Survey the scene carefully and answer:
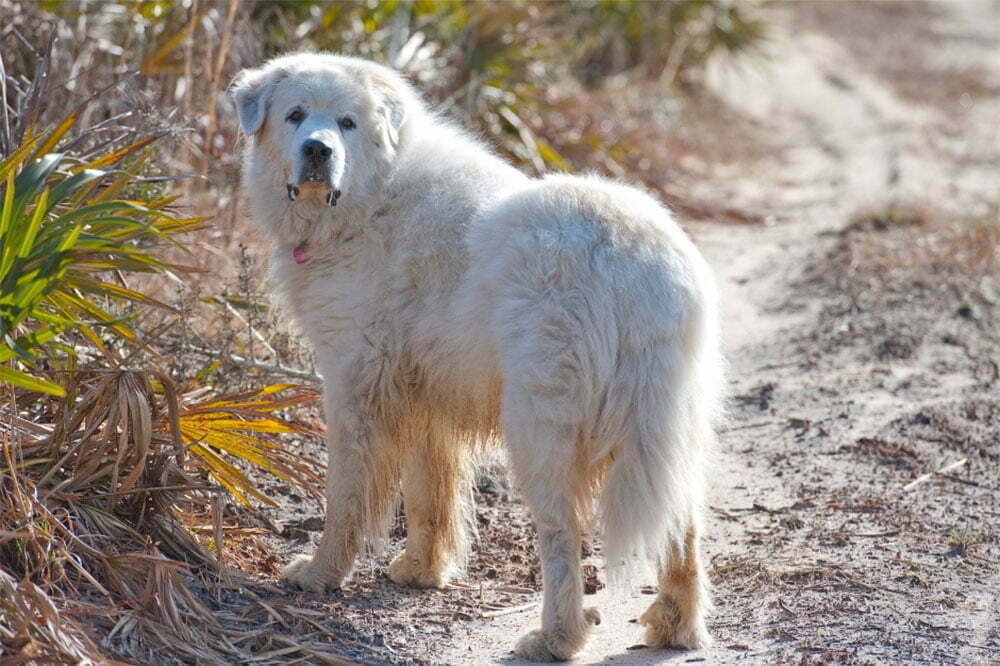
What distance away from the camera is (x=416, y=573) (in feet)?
17.0

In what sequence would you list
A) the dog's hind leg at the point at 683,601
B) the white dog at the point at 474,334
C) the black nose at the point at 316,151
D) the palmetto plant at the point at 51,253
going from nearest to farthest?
the palmetto plant at the point at 51,253 < the white dog at the point at 474,334 < the dog's hind leg at the point at 683,601 < the black nose at the point at 316,151

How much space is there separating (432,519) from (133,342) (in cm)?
155

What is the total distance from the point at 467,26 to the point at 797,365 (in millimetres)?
4572

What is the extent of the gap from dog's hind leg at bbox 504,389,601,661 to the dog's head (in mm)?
1285

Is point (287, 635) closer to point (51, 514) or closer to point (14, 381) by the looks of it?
point (51, 514)

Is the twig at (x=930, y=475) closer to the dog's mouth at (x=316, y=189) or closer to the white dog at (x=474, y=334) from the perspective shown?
the white dog at (x=474, y=334)

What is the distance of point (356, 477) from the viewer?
486cm

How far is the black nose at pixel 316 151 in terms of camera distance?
15.6 ft

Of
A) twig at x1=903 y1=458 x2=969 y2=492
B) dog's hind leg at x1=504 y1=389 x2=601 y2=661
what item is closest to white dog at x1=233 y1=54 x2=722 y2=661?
dog's hind leg at x1=504 y1=389 x2=601 y2=661

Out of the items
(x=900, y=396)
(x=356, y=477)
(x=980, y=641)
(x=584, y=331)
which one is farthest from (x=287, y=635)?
(x=900, y=396)

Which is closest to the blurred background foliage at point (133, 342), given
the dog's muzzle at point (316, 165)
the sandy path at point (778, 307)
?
the dog's muzzle at point (316, 165)

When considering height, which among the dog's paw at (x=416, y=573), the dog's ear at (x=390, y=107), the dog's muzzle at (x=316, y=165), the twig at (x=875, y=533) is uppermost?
the dog's ear at (x=390, y=107)

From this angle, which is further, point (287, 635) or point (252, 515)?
point (252, 515)

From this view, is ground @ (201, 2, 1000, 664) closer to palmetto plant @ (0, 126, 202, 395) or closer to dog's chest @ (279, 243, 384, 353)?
dog's chest @ (279, 243, 384, 353)
